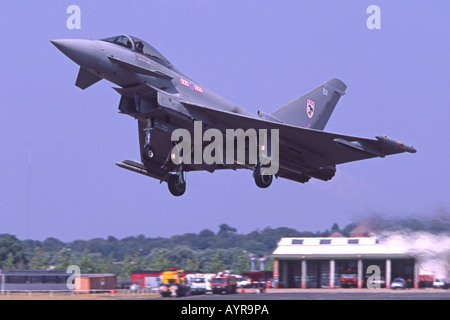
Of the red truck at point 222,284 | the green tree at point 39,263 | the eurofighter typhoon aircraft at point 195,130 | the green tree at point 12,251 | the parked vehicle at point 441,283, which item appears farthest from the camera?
the green tree at point 12,251

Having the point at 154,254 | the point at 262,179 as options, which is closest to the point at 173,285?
the point at 262,179

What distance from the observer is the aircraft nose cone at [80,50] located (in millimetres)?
17391

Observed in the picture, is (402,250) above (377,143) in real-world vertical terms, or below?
below

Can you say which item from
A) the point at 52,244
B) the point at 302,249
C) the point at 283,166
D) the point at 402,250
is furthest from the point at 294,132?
the point at 52,244

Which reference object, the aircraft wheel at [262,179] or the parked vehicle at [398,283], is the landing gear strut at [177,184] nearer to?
the aircraft wheel at [262,179]

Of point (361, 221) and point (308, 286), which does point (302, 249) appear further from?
point (361, 221)

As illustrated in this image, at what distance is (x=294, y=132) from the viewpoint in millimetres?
20672

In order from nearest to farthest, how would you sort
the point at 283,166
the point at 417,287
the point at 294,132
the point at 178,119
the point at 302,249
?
the point at 178,119
the point at 294,132
the point at 283,166
the point at 417,287
the point at 302,249

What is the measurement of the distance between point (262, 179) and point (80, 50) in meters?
7.27

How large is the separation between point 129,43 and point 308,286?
653 inches

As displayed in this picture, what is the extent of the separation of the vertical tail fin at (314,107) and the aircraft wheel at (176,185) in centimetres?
466

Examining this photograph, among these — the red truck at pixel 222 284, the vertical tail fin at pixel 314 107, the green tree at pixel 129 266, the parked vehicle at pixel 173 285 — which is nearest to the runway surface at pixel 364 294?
the red truck at pixel 222 284

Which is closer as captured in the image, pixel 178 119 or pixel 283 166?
pixel 178 119

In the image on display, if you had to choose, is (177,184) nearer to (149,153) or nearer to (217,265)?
(149,153)
